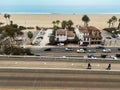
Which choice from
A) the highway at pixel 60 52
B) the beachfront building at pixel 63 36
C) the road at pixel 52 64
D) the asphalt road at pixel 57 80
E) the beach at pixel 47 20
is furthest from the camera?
the beach at pixel 47 20

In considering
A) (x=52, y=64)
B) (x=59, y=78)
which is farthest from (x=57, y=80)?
(x=52, y=64)

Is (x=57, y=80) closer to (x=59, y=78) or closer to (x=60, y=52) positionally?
(x=59, y=78)

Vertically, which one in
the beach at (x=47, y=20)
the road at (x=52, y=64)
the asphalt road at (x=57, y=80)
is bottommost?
the asphalt road at (x=57, y=80)

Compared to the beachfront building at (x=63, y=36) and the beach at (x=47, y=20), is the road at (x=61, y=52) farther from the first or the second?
the beach at (x=47, y=20)

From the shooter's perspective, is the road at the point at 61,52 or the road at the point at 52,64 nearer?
the road at the point at 52,64

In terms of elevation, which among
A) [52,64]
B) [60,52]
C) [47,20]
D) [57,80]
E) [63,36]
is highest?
[47,20]

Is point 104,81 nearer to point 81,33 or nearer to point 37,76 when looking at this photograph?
point 37,76

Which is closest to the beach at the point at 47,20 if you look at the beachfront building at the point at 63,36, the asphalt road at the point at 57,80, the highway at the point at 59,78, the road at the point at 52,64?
the beachfront building at the point at 63,36

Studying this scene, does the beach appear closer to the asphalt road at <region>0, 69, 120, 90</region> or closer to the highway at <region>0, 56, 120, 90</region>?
the highway at <region>0, 56, 120, 90</region>
